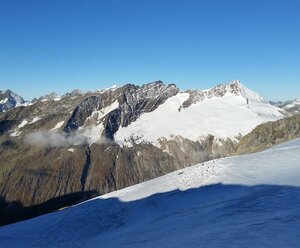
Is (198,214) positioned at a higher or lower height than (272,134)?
lower

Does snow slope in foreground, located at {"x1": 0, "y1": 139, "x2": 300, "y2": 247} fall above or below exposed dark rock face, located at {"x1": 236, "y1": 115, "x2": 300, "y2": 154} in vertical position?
below

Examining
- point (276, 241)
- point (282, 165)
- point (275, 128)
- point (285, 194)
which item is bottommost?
point (276, 241)

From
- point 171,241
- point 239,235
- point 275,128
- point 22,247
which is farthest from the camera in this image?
point 275,128

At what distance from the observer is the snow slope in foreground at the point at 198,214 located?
20531 mm

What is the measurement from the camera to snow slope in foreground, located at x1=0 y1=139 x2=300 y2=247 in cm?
2053

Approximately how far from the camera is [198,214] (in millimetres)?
29156

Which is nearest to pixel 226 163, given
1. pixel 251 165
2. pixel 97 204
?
pixel 251 165

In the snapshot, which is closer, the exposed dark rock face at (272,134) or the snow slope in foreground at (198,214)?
the snow slope in foreground at (198,214)

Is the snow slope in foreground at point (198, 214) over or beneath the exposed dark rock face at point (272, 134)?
beneath

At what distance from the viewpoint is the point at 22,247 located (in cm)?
3478

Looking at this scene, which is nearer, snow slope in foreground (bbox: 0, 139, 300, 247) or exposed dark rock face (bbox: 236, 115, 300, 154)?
snow slope in foreground (bbox: 0, 139, 300, 247)

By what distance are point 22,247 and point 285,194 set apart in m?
20.9

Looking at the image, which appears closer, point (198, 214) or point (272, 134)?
point (198, 214)

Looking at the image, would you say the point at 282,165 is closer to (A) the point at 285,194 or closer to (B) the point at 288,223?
(A) the point at 285,194
